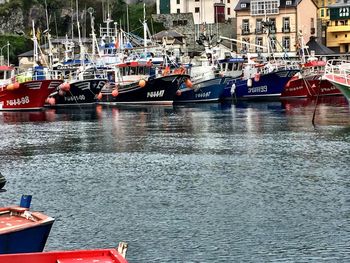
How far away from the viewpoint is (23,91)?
206 ft

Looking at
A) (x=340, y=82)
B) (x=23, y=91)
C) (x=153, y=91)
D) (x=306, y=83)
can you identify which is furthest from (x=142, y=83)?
(x=340, y=82)

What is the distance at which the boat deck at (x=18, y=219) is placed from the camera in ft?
47.8

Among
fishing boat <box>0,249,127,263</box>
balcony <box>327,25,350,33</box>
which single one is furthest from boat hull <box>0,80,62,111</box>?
fishing boat <box>0,249,127,263</box>

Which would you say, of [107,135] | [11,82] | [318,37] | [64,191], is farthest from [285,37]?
[64,191]

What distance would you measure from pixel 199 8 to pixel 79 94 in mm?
35906

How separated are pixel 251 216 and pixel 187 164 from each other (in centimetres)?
964

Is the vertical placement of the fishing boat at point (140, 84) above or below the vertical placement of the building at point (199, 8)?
below

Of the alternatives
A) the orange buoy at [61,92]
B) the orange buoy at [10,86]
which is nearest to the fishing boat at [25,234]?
the orange buoy at [10,86]

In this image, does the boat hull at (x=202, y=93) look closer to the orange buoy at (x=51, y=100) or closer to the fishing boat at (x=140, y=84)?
the fishing boat at (x=140, y=84)

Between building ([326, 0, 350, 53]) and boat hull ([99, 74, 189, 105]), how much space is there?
128 feet

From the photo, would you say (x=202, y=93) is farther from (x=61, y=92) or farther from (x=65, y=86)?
(x=61, y=92)

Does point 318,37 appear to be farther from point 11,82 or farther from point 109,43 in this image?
point 11,82

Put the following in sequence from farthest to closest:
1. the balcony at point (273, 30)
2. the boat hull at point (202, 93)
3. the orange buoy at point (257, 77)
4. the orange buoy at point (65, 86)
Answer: the balcony at point (273, 30), the orange buoy at point (257, 77), the boat hull at point (202, 93), the orange buoy at point (65, 86)

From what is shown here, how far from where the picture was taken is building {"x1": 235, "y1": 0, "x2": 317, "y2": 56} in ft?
314
